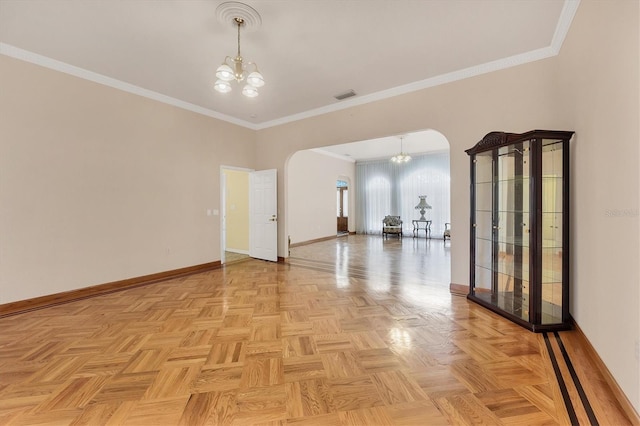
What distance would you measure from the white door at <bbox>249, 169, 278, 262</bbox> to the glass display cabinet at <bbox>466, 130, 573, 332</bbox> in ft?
12.6

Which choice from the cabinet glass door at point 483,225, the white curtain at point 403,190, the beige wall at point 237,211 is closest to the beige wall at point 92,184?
the beige wall at point 237,211

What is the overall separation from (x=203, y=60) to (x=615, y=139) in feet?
13.3

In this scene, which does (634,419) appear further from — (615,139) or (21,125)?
(21,125)

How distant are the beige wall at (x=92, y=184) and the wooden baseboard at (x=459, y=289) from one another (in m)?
4.25

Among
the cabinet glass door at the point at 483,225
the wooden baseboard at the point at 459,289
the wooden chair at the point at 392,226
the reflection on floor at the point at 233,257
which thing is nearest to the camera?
the cabinet glass door at the point at 483,225

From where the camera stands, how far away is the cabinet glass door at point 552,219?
2.67m

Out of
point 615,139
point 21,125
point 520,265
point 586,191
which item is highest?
point 21,125

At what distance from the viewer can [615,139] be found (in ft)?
6.01

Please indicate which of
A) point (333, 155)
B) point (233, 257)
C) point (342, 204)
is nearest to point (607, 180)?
point (233, 257)

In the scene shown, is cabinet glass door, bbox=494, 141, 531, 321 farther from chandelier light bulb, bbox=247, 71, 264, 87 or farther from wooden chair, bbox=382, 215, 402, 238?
wooden chair, bbox=382, 215, 402, 238

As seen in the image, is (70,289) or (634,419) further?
(70,289)

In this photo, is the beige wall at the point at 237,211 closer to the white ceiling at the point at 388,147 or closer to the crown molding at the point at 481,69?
the white ceiling at the point at 388,147

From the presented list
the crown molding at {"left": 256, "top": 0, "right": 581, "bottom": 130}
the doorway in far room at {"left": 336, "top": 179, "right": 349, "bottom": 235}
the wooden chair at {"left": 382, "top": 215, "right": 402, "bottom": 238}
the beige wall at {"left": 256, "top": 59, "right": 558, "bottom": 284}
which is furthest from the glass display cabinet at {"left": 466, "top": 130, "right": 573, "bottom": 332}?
the doorway in far room at {"left": 336, "top": 179, "right": 349, "bottom": 235}

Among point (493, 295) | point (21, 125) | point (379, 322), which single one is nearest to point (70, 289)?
point (21, 125)
